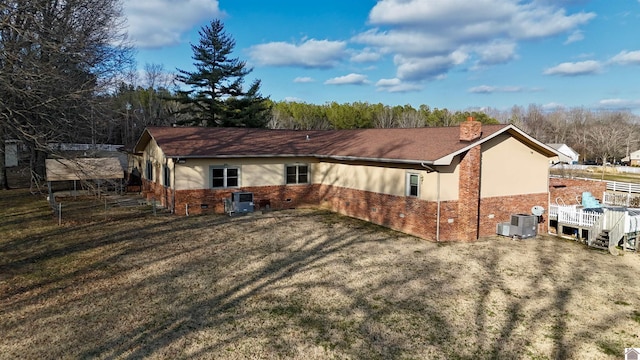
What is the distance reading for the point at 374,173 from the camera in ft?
55.6

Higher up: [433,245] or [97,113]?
[97,113]

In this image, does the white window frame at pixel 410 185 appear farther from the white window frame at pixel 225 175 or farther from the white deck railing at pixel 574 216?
the white window frame at pixel 225 175

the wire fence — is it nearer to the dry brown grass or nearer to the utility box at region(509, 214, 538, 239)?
the dry brown grass

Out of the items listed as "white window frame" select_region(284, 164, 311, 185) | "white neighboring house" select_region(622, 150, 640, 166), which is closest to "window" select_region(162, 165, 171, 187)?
"white window frame" select_region(284, 164, 311, 185)

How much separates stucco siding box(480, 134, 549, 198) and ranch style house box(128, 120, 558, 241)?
41 mm

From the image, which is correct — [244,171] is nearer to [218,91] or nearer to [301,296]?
[301,296]

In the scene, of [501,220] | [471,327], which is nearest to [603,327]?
[471,327]

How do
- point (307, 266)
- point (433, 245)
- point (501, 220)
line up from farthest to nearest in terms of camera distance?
1. point (501, 220)
2. point (433, 245)
3. point (307, 266)

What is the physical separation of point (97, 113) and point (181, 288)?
5.93 m

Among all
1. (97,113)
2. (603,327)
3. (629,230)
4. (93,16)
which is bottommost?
(603,327)

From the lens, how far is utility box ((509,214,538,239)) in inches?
597

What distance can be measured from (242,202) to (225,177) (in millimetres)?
1521

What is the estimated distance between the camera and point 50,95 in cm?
958

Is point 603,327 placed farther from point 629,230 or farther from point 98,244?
point 98,244
